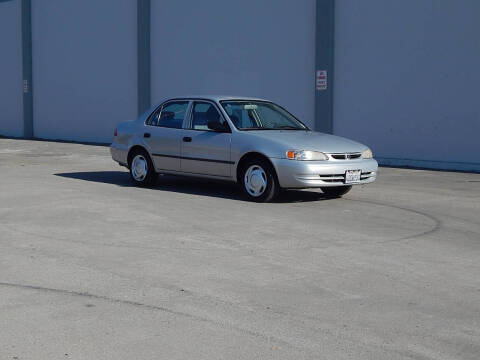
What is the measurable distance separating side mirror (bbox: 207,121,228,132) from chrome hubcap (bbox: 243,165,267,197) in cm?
83

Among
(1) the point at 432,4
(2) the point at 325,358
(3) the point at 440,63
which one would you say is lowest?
(2) the point at 325,358

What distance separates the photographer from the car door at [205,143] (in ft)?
38.3

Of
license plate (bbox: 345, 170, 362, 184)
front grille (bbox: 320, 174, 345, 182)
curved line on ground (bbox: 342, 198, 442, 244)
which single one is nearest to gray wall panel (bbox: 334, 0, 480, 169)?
curved line on ground (bbox: 342, 198, 442, 244)

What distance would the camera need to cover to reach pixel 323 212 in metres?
10.4

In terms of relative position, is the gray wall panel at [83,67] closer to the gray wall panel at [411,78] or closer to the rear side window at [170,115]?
the gray wall panel at [411,78]

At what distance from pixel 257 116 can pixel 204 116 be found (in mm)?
806

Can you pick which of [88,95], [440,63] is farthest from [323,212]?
[88,95]

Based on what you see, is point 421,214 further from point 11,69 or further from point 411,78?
point 11,69

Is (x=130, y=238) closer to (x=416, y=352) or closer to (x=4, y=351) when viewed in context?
(x=4, y=351)

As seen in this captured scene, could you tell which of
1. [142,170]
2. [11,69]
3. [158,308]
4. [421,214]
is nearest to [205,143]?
[142,170]

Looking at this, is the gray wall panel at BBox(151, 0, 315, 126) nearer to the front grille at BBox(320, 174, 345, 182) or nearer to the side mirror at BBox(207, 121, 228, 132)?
the side mirror at BBox(207, 121, 228, 132)

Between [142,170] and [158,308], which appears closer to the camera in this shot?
[158,308]

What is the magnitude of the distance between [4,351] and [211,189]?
831cm

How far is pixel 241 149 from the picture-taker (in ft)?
37.2
